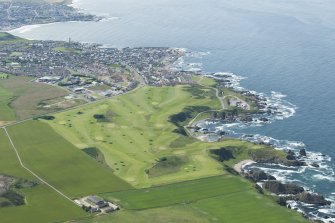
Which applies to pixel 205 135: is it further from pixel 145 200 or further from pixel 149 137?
pixel 145 200

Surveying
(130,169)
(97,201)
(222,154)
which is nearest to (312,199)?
(222,154)

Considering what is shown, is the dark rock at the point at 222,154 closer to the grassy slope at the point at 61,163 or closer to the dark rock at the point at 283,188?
the dark rock at the point at 283,188

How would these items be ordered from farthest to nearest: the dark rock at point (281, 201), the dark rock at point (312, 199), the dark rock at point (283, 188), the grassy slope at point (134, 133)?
the grassy slope at point (134, 133) → the dark rock at point (283, 188) → the dark rock at point (312, 199) → the dark rock at point (281, 201)

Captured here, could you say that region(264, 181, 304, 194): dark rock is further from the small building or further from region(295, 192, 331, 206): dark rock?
the small building

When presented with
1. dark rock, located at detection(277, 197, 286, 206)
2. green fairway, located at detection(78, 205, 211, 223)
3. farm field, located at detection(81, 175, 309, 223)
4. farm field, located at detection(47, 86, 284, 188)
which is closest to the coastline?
farm field, located at detection(47, 86, 284, 188)

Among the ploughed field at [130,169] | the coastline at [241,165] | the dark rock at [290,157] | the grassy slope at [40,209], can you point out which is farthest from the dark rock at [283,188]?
the grassy slope at [40,209]

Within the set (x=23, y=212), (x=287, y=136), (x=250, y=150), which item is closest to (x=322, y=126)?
(x=287, y=136)

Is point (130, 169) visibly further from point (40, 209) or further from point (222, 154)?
point (40, 209)
